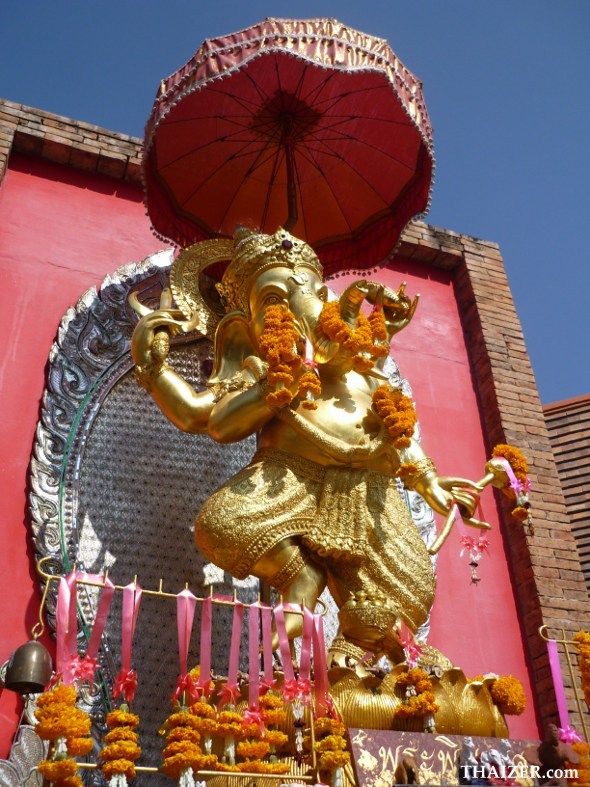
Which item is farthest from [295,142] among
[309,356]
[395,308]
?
[309,356]

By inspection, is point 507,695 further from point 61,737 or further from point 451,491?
point 61,737

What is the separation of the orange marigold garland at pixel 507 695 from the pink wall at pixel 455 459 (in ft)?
4.60

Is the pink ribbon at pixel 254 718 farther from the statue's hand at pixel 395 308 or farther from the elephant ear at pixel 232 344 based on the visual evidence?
the statue's hand at pixel 395 308

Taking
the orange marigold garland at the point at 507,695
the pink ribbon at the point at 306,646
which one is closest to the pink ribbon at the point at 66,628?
the pink ribbon at the point at 306,646

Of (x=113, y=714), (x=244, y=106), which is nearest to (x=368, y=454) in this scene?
(x=113, y=714)

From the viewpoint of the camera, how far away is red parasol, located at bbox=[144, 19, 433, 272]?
4.68 meters

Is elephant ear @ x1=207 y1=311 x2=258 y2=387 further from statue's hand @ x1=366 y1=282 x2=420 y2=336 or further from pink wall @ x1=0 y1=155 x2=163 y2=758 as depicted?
pink wall @ x1=0 y1=155 x2=163 y2=758

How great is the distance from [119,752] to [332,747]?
2.38 ft

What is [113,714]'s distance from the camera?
2.81 m

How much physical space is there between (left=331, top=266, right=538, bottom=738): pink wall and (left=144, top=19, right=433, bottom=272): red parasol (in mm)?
804

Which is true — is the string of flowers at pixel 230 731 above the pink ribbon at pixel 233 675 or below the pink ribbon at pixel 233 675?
below

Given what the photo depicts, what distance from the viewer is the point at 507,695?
3.60 metres

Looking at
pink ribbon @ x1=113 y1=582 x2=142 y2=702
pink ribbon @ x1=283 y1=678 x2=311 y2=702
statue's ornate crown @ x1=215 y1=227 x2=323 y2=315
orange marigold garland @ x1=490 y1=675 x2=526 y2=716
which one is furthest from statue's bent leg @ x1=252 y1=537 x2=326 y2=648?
statue's ornate crown @ x1=215 y1=227 x2=323 y2=315

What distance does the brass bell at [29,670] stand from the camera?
3.03m
